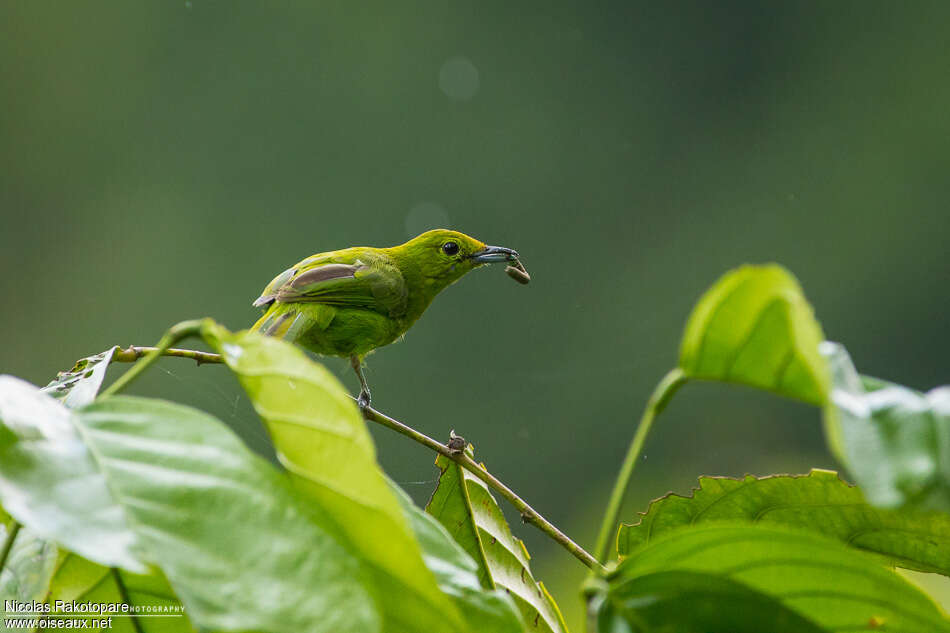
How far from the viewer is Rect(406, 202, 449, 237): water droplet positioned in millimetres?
24047

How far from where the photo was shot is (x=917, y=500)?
725mm

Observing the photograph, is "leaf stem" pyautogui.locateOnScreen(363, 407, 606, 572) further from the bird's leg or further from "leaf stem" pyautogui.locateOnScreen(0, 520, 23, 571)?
the bird's leg

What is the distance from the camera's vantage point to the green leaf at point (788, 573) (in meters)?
0.87

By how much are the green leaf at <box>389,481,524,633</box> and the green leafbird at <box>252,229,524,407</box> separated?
270 centimetres

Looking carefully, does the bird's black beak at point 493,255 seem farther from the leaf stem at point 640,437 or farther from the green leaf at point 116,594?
the leaf stem at point 640,437

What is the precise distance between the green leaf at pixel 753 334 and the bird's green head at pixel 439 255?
3.74 m

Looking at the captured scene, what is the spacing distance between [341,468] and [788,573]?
0.42 m

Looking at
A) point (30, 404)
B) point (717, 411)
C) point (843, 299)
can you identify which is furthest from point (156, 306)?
point (30, 404)

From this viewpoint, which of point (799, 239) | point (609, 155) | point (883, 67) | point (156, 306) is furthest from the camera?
point (883, 67)

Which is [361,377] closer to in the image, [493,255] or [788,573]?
[493,255]

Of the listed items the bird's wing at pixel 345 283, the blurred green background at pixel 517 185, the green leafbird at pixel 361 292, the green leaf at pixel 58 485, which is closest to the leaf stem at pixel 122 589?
the green leaf at pixel 58 485

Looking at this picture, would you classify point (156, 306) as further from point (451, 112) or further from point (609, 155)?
point (609, 155)

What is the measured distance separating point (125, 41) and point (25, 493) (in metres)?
35.8

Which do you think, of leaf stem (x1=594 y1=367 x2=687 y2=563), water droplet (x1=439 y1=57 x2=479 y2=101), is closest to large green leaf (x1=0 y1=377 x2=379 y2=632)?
leaf stem (x1=594 y1=367 x2=687 y2=563)
